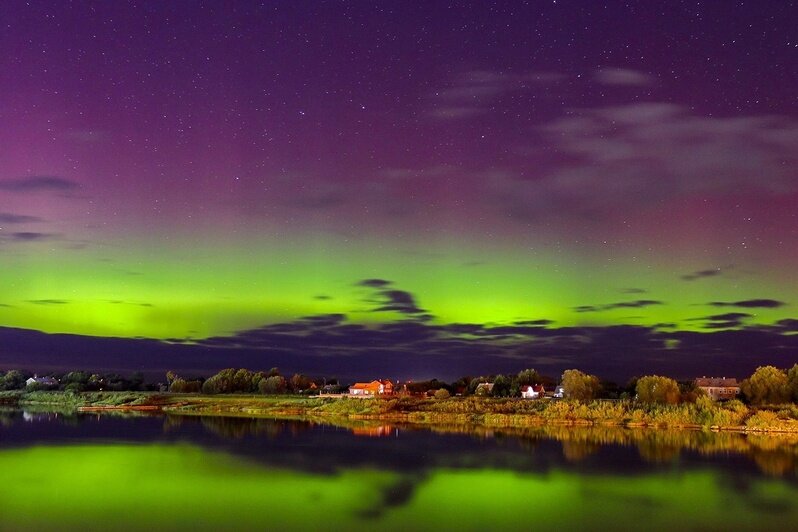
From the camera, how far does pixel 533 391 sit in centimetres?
9619

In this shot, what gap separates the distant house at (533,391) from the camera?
299 feet

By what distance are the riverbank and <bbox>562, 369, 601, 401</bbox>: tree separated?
7.41 m

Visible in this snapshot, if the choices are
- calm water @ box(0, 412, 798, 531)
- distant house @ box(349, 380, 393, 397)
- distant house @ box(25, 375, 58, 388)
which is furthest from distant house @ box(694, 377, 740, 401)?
distant house @ box(25, 375, 58, 388)

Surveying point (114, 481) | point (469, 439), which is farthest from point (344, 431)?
point (114, 481)

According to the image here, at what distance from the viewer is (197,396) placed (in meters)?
93.4

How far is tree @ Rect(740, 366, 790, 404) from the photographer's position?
68.9m

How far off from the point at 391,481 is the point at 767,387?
51827 millimetres

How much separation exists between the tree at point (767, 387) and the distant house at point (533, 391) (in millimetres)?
24920

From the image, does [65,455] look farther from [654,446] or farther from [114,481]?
[654,446]

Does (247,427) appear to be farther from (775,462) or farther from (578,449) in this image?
(775,462)

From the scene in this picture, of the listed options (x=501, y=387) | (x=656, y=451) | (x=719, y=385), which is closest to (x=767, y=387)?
(x=656, y=451)

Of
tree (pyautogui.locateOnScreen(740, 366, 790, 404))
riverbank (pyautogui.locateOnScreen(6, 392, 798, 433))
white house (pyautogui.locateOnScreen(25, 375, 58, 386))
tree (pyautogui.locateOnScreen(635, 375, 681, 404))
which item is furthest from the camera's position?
white house (pyautogui.locateOnScreen(25, 375, 58, 386))

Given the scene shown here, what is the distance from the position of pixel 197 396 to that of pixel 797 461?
237 feet

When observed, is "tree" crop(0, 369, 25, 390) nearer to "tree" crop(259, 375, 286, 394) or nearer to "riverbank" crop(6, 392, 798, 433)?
"riverbank" crop(6, 392, 798, 433)
